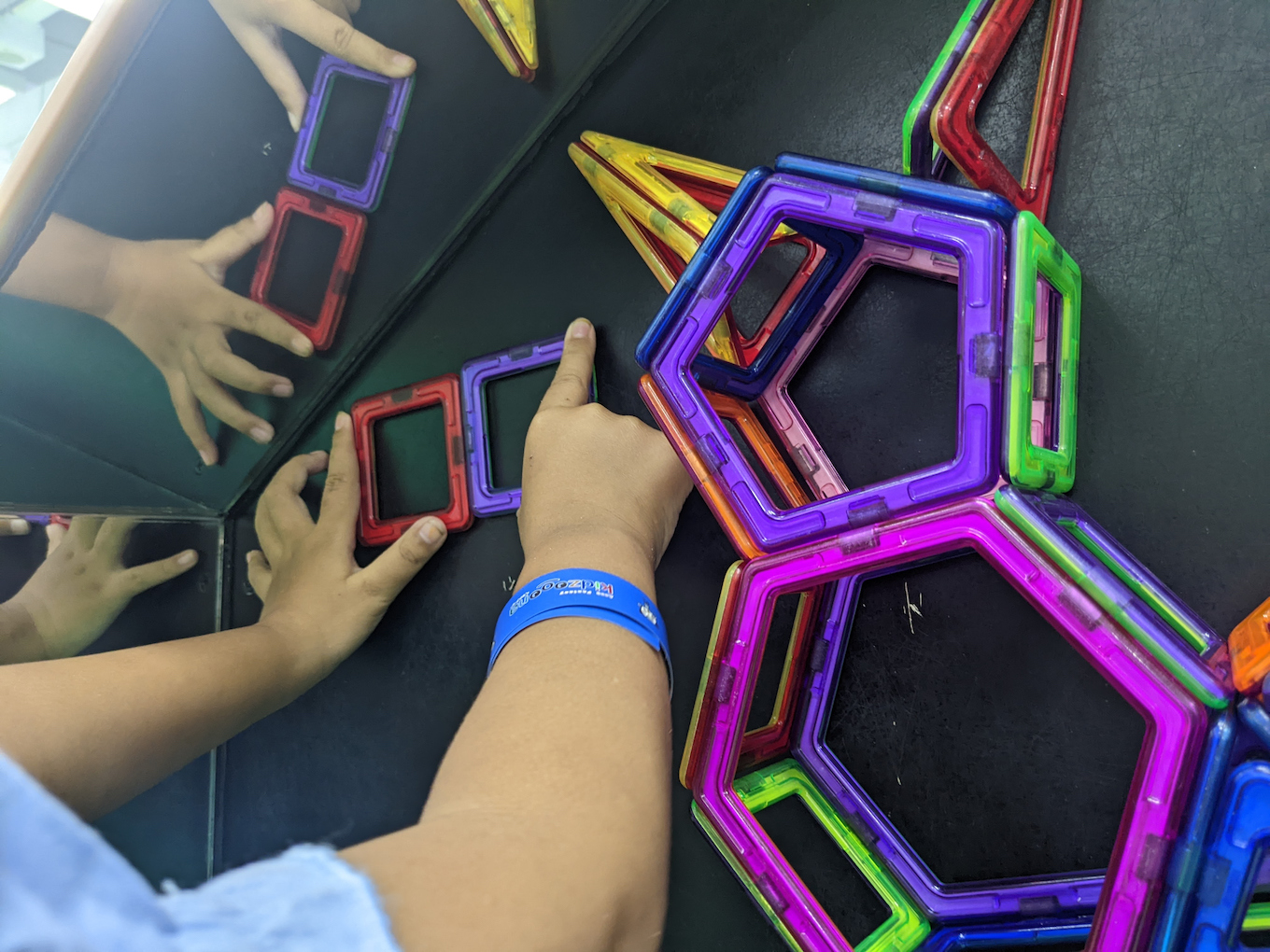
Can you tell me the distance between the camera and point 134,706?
2.41 ft

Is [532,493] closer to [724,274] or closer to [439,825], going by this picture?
[724,274]

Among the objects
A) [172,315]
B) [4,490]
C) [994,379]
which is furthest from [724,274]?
[4,490]

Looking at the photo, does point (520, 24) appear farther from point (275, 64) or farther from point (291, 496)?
point (291, 496)

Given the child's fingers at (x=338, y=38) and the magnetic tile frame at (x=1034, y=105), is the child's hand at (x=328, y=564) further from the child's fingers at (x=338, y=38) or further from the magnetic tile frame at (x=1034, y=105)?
the magnetic tile frame at (x=1034, y=105)

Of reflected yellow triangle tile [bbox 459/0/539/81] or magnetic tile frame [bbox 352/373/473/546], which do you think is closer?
reflected yellow triangle tile [bbox 459/0/539/81]

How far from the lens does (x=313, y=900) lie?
241 mm

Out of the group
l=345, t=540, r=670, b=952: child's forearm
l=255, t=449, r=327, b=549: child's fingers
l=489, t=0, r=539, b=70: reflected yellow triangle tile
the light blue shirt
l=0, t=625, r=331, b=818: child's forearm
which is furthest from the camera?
l=255, t=449, r=327, b=549: child's fingers

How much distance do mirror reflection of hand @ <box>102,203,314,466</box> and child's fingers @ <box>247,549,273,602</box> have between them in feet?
0.54

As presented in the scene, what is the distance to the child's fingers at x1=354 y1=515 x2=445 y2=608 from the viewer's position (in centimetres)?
100

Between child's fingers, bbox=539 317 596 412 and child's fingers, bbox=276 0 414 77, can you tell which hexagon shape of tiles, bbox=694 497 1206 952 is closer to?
child's fingers, bbox=539 317 596 412

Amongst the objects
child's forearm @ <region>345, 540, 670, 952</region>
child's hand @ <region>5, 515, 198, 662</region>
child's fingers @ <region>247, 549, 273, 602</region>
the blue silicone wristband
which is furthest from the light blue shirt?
child's fingers @ <region>247, 549, 273, 602</region>

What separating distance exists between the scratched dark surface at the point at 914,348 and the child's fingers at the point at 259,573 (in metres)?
0.15

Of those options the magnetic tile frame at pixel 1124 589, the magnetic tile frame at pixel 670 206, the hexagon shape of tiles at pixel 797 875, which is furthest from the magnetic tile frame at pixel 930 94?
the hexagon shape of tiles at pixel 797 875

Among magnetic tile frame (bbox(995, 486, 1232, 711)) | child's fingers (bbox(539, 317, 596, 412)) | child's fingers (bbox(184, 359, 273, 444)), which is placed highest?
child's fingers (bbox(184, 359, 273, 444))
